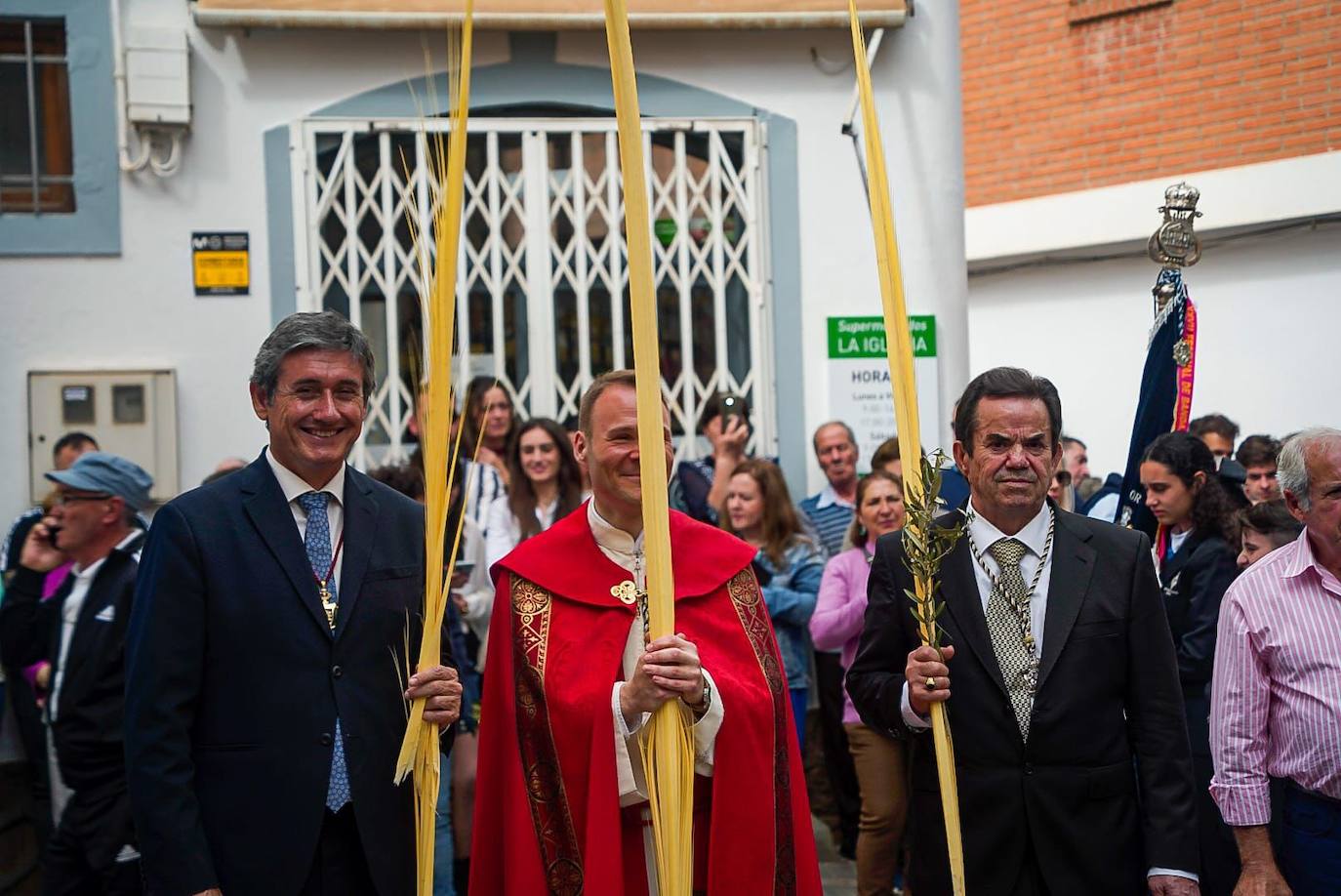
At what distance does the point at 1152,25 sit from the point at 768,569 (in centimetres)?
764

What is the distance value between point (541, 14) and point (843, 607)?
3.27 metres

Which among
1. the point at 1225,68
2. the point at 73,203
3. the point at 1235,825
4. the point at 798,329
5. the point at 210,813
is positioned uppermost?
the point at 1225,68

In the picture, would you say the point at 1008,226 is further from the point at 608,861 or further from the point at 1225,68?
the point at 608,861

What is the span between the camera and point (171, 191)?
23.7 ft

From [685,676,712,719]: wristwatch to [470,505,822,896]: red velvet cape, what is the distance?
9 cm

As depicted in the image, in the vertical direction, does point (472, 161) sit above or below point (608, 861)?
above

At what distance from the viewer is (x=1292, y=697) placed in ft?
11.8

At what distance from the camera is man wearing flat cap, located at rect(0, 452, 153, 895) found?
14.5 feet

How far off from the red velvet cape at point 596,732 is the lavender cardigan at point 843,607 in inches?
102

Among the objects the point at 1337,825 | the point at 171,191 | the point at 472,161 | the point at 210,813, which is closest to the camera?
the point at 210,813

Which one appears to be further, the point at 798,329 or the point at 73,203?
the point at 798,329

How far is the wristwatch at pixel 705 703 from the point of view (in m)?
3.10

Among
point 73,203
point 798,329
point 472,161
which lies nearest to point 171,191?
point 73,203

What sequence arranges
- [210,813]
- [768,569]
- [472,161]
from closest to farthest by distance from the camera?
[210,813] → [768,569] → [472,161]
